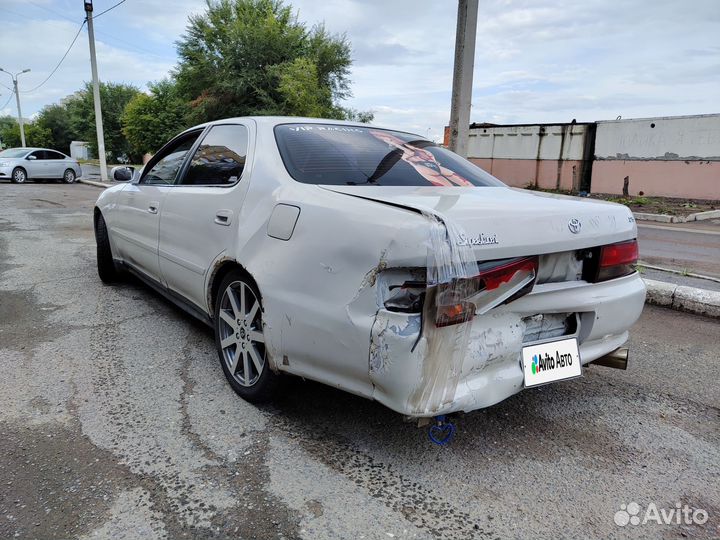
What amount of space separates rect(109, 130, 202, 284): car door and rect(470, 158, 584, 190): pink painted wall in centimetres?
1723

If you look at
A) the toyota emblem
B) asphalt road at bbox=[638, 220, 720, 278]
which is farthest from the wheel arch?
asphalt road at bbox=[638, 220, 720, 278]

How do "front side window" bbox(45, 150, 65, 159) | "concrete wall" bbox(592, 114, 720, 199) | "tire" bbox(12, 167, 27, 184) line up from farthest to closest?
"front side window" bbox(45, 150, 65, 159) → "tire" bbox(12, 167, 27, 184) → "concrete wall" bbox(592, 114, 720, 199)

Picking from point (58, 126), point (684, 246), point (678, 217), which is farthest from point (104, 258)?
point (58, 126)

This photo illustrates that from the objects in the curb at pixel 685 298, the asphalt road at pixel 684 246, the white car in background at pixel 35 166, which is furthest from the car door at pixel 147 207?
the white car in background at pixel 35 166

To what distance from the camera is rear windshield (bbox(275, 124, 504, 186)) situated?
2.73 meters

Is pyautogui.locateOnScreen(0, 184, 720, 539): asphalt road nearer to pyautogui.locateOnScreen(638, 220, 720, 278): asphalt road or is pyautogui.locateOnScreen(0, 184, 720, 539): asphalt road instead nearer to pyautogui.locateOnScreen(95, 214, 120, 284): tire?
pyautogui.locateOnScreen(95, 214, 120, 284): tire

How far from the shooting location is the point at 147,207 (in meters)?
4.05

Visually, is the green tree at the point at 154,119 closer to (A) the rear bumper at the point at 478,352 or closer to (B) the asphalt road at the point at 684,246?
(B) the asphalt road at the point at 684,246

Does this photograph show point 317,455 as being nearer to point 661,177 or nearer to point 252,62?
point 661,177

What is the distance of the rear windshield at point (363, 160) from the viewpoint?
8.95 feet

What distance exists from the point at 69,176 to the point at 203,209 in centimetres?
2156

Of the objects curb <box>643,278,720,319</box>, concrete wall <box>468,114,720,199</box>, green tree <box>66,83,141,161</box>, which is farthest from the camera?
green tree <box>66,83,141,161</box>

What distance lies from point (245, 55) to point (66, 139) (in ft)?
158

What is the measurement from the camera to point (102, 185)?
800 inches
